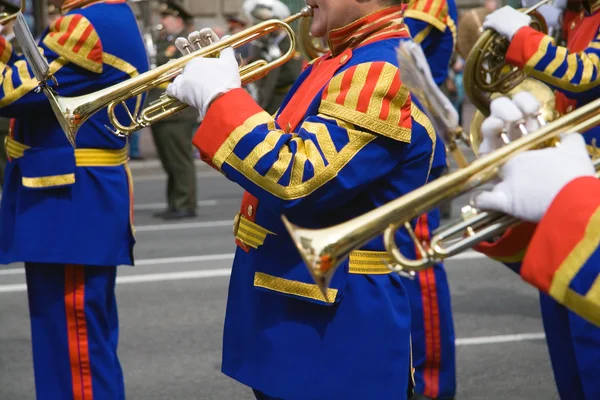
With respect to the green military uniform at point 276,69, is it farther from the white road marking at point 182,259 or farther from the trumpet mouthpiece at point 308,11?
the trumpet mouthpiece at point 308,11

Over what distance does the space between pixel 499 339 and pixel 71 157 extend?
107 inches

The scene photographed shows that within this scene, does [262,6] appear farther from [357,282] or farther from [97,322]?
[357,282]

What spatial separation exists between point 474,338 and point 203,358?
142 centimetres

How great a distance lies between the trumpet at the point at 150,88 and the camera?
2846 mm

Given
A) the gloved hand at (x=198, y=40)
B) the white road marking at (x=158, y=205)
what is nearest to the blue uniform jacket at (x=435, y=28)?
the gloved hand at (x=198, y=40)

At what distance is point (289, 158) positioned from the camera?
2.44 meters

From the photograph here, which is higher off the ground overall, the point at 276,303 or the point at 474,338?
the point at 276,303

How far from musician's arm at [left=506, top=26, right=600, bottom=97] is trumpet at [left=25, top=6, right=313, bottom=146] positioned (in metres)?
1.10

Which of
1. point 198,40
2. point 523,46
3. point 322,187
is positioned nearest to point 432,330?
point 523,46

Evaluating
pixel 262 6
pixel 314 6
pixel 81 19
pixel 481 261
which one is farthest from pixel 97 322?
pixel 262 6

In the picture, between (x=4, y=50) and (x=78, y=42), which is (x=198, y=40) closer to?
(x=78, y=42)

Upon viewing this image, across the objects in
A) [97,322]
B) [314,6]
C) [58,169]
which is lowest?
[97,322]

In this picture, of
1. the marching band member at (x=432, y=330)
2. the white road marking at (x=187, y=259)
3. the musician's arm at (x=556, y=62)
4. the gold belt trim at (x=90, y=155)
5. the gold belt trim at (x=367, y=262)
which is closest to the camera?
the gold belt trim at (x=367, y=262)

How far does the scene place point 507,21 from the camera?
4004 millimetres
